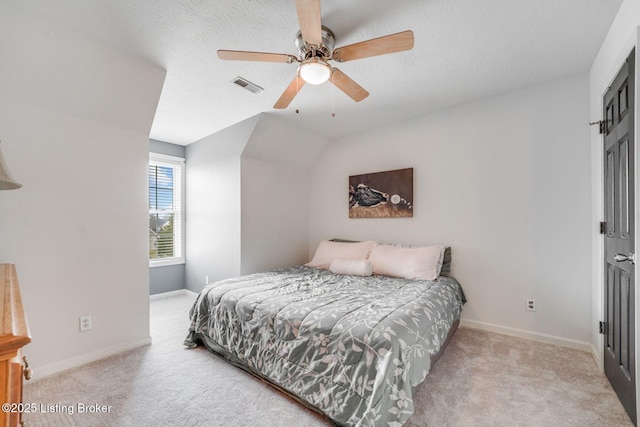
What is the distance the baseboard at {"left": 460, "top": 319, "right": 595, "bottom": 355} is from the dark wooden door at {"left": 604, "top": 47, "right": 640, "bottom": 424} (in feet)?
1.51

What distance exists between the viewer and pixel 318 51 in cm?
173

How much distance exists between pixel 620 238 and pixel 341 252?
243 cm

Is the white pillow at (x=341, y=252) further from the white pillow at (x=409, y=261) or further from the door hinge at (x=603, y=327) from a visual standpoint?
the door hinge at (x=603, y=327)

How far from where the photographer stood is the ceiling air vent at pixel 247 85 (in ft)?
8.17

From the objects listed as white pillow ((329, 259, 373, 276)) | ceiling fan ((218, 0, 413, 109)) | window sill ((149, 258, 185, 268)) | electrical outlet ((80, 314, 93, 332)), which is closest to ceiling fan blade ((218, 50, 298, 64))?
ceiling fan ((218, 0, 413, 109))

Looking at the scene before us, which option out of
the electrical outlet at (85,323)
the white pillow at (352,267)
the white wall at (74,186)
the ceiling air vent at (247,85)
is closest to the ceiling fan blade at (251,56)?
the ceiling air vent at (247,85)

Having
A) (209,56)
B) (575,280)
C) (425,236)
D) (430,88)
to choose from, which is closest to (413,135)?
(430,88)

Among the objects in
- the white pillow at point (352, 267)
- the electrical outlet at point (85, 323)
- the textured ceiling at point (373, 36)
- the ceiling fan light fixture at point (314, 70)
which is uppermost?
the textured ceiling at point (373, 36)

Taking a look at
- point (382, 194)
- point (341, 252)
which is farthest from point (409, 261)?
point (382, 194)

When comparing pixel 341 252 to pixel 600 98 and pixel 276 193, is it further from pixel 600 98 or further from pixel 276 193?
pixel 600 98

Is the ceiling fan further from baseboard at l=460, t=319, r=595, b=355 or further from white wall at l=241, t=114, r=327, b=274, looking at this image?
baseboard at l=460, t=319, r=595, b=355

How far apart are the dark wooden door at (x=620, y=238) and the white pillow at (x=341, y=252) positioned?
81.1 inches

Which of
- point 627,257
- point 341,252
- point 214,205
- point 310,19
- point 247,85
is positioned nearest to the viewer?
point 310,19

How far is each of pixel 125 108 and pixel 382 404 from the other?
2.92m
